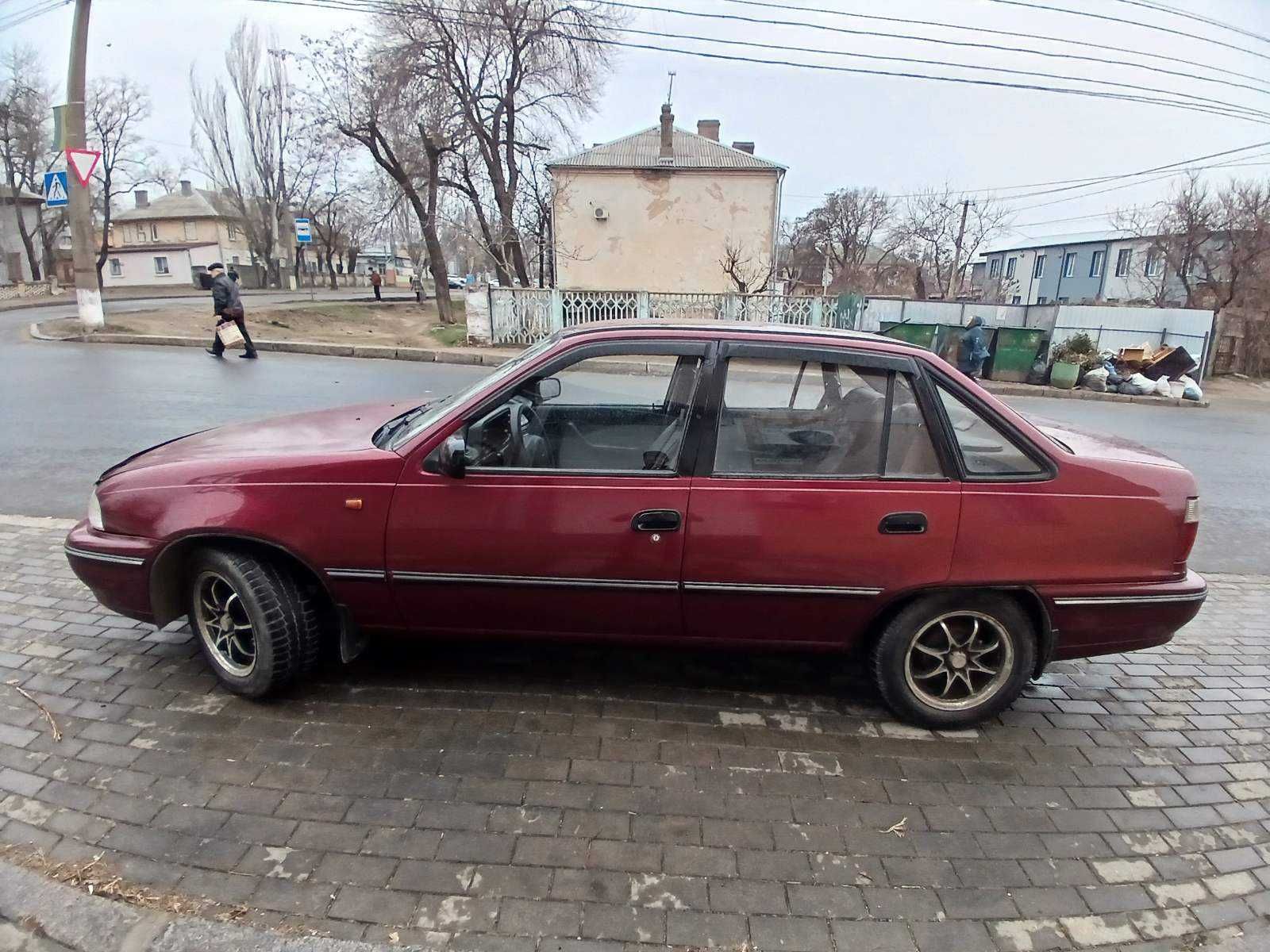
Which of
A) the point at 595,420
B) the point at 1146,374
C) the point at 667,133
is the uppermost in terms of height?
the point at 667,133

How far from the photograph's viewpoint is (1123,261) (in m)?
48.0

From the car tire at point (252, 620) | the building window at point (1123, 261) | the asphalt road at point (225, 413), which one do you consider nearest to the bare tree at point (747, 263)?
the asphalt road at point (225, 413)

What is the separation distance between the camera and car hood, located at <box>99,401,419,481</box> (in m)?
3.05

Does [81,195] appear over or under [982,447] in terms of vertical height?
over

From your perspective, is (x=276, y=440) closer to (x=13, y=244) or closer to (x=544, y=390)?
(x=544, y=390)

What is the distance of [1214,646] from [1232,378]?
2055 centimetres

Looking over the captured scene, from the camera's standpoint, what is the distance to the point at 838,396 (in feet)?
9.78

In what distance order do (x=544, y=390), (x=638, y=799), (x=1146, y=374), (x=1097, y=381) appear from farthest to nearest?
(x=1146, y=374) → (x=1097, y=381) → (x=544, y=390) → (x=638, y=799)

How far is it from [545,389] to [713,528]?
103cm

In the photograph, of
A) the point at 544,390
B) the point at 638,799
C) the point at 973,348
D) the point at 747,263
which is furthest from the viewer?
the point at 747,263

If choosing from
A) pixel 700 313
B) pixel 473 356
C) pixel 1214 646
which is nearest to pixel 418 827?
pixel 1214 646

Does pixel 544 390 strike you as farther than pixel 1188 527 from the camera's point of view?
Yes

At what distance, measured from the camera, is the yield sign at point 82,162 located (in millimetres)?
13805

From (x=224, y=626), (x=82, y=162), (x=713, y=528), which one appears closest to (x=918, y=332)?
(x=713, y=528)
